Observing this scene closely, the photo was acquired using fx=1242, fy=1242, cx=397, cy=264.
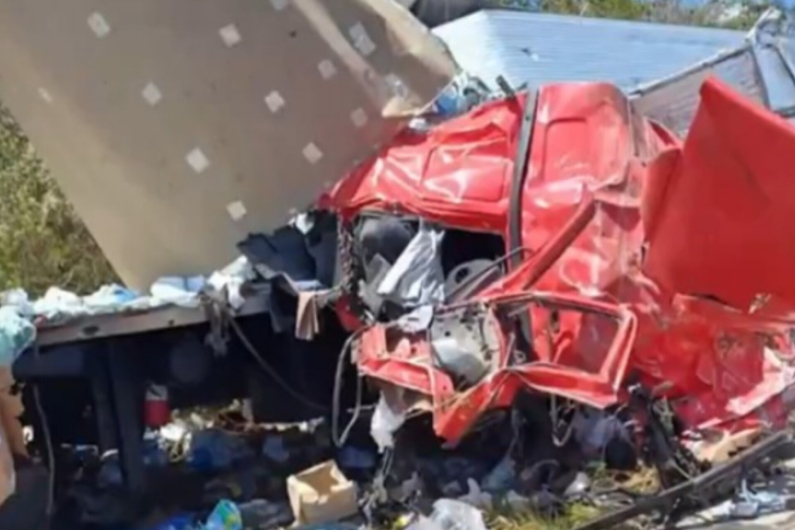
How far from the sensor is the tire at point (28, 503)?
609cm

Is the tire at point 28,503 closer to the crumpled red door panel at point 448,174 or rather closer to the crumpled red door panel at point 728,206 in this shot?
the crumpled red door panel at point 448,174

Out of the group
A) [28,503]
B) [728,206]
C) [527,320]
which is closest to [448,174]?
[527,320]

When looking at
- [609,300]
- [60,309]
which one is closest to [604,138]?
[609,300]

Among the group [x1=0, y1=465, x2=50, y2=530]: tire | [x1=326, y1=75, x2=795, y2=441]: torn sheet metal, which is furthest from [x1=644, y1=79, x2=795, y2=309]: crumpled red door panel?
[x1=0, y1=465, x2=50, y2=530]: tire

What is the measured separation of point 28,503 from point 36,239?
239 inches

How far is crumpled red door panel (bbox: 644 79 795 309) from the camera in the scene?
177 inches

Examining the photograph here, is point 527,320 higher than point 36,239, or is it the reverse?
point 36,239

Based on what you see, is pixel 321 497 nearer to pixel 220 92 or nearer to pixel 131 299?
pixel 131 299

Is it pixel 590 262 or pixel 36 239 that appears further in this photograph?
pixel 36 239

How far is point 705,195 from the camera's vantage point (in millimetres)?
4746

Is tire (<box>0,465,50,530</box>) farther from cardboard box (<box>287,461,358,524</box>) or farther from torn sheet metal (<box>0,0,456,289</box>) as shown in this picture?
torn sheet metal (<box>0,0,456,289</box>)

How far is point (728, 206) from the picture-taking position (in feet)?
15.5

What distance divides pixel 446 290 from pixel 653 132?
1305 mm

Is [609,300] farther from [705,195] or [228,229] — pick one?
[228,229]
